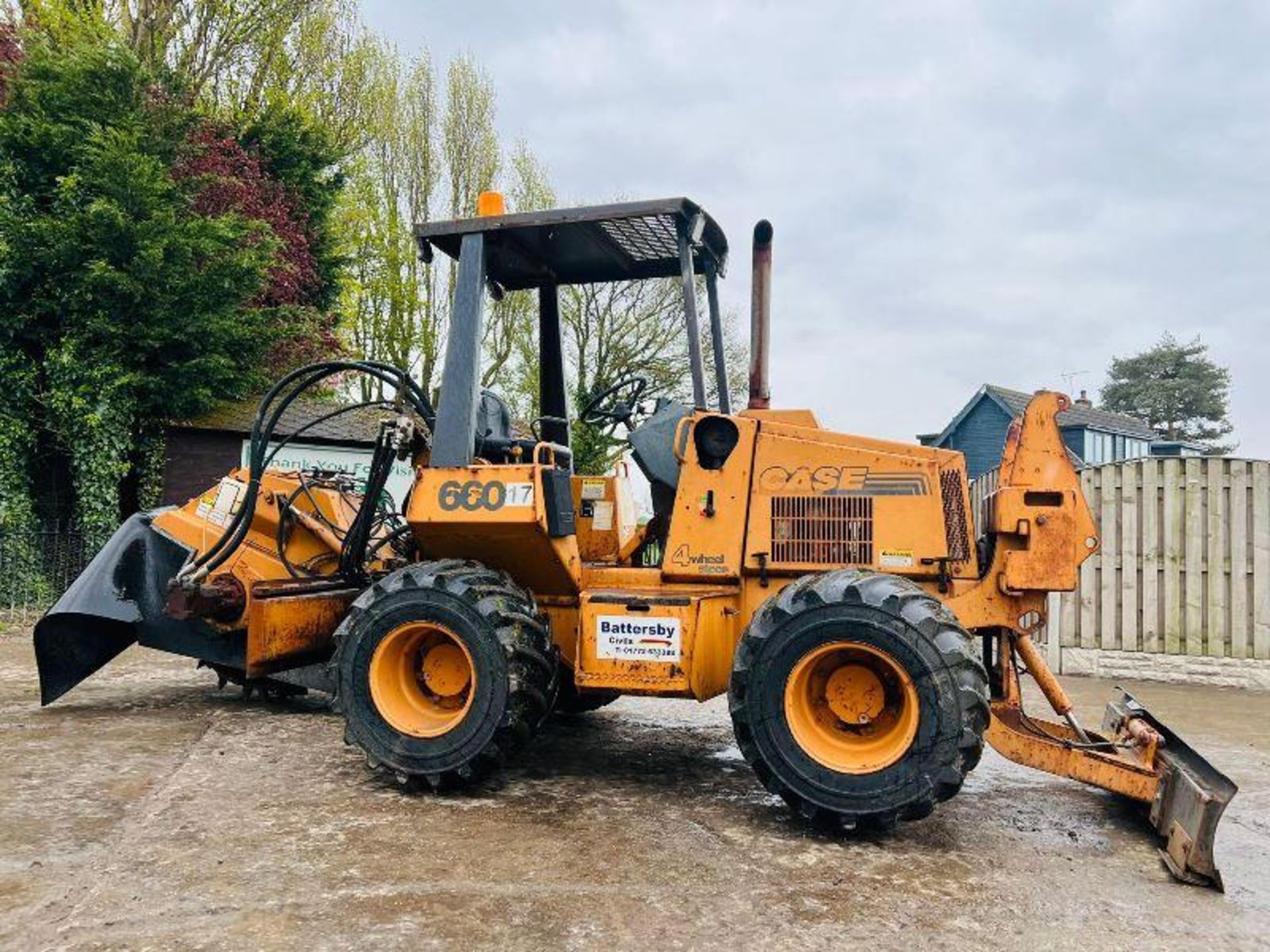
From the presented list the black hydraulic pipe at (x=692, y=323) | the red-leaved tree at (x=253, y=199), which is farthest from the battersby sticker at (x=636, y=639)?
the red-leaved tree at (x=253, y=199)

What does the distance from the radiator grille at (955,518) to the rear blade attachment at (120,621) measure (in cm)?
436

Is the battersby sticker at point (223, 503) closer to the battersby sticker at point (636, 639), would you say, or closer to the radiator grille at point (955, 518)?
the battersby sticker at point (636, 639)

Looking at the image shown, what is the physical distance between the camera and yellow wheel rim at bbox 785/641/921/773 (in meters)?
4.19

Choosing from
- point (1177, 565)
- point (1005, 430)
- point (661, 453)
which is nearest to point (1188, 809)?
point (661, 453)

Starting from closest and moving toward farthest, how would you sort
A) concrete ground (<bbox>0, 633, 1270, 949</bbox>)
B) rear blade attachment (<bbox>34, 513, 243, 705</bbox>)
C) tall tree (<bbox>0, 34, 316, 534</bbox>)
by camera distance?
concrete ground (<bbox>0, 633, 1270, 949</bbox>) → rear blade attachment (<bbox>34, 513, 243, 705</bbox>) → tall tree (<bbox>0, 34, 316, 534</bbox>)

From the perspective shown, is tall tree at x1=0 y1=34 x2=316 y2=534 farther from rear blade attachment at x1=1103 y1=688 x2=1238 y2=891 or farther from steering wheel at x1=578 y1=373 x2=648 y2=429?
rear blade attachment at x1=1103 y1=688 x2=1238 y2=891

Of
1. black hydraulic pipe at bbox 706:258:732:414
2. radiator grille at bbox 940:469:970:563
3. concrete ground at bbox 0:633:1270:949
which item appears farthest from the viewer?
black hydraulic pipe at bbox 706:258:732:414

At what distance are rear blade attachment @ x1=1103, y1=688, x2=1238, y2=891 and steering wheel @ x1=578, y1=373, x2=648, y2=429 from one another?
3.02 metres

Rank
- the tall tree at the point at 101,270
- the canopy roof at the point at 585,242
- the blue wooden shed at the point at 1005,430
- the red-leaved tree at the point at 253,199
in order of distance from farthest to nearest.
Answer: the blue wooden shed at the point at 1005,430 → the red-leaved tree at the point at 253,199 → the tall tree at the point at 101,270 → the canopy roof at the point at 585,242

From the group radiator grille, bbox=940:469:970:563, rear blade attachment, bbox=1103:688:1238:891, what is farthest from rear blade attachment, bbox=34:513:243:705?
rear blade attachment, bbox=1103:688:1238:891

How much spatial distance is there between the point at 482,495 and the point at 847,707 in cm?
197

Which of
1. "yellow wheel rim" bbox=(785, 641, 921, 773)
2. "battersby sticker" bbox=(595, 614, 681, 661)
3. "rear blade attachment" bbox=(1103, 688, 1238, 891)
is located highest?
"battersby sticker" bbox=(595, 614, 681, 661)

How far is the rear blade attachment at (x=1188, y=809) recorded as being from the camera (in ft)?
12.3

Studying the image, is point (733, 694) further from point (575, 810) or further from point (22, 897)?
point (22, 897)
